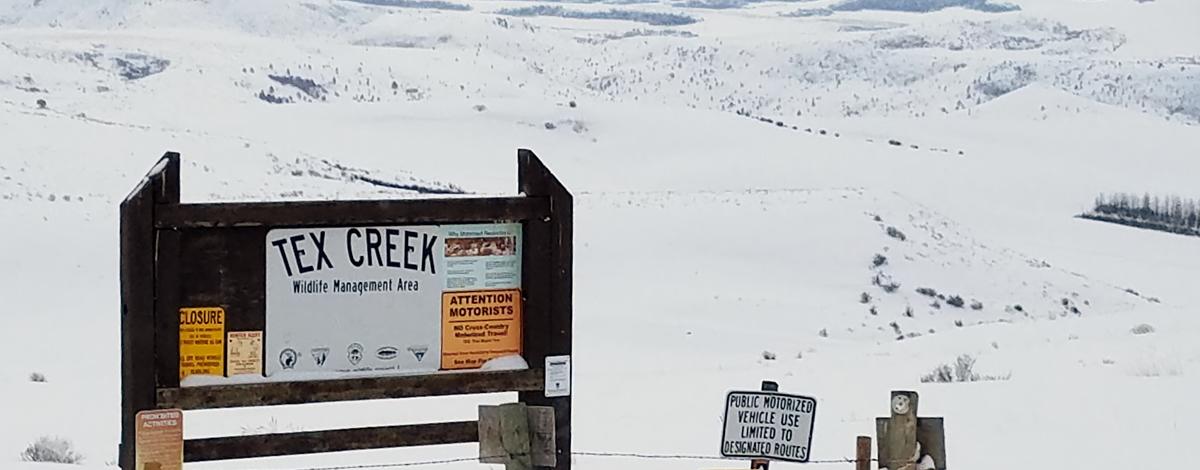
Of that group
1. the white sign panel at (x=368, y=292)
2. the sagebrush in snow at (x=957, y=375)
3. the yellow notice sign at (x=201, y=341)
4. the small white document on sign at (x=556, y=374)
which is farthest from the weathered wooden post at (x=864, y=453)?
the sagebrush in snow at (x=957, y=375)

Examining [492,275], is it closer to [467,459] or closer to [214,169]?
[467,459]

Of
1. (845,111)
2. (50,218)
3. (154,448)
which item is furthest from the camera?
(845,111)

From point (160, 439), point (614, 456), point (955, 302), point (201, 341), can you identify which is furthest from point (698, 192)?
point (160, 439)

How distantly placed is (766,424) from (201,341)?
1.91 metres

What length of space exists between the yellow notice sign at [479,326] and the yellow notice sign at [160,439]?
3.24 feet

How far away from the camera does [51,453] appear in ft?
26.6

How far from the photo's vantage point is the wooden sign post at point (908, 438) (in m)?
5.65

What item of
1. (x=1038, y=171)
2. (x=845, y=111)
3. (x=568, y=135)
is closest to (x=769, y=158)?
(x=568, y=135)

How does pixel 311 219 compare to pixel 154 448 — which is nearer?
pixel 154 448

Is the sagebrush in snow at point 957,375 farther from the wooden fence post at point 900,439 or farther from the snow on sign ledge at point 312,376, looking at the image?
the snow on sign ledge at point 312,376

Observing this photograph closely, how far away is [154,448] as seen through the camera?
17.2ft

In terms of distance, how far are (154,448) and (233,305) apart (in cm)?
58

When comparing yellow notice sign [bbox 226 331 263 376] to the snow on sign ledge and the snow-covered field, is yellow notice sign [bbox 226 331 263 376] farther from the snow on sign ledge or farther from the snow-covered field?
the snow-covered field

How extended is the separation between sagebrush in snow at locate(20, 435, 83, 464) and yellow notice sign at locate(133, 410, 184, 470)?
117 inches
